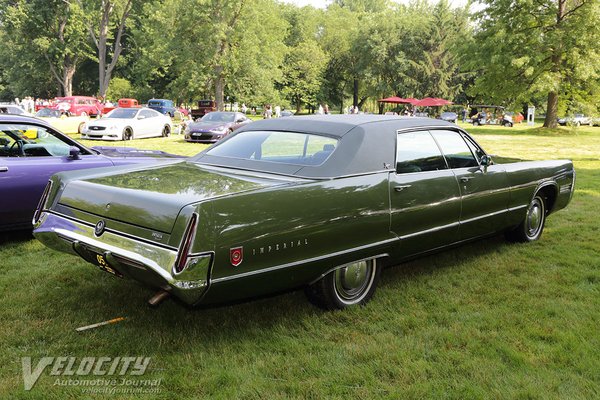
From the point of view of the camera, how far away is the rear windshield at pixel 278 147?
3.77 meters

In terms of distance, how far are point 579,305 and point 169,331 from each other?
3012mm

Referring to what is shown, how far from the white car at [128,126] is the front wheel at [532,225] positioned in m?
14.7

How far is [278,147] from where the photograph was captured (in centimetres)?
425

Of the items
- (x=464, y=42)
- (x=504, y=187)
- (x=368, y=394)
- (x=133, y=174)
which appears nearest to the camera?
(x=368, y=394)

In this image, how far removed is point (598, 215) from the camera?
7.02m

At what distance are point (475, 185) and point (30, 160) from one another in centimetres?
434

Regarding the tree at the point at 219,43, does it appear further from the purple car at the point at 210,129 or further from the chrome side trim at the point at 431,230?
the chrome side trim at the point at 431,230

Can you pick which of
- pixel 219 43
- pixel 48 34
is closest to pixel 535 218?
pixel 219 43

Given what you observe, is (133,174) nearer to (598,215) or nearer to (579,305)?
(579,305)

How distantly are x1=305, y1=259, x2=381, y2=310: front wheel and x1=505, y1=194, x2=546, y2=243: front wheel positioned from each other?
2429 millimetres

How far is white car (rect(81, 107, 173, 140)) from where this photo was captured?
17438 millimetres

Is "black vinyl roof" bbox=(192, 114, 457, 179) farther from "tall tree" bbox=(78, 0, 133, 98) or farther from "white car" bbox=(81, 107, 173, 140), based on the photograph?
"tall tree" bbox=(78, 0, 133, 98)

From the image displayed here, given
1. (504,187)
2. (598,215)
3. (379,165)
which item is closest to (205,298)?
(379,165)

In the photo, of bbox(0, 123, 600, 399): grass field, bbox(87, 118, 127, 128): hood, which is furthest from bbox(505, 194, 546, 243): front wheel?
bbox(87, 118, 127, 128): hood
